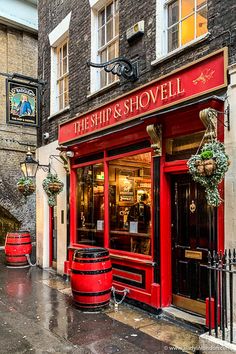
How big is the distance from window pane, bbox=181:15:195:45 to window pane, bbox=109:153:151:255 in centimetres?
204

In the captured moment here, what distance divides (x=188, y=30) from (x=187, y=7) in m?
0.41

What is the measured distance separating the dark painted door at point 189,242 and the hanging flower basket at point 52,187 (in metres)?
Answer: 3.70

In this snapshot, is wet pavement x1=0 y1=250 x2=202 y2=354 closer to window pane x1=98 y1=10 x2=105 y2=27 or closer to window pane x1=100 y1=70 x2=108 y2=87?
window pane x1=100 y1=70 x2=108 y2=87

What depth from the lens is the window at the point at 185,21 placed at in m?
5.46

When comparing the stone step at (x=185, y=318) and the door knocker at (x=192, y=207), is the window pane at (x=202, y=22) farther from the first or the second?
the stone step at (x=185, y=318)

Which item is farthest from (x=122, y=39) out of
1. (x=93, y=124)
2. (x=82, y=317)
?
(x=82, y=317)

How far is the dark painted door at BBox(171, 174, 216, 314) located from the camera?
545 cm

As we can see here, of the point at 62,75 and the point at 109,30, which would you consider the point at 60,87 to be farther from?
the point at 109,30

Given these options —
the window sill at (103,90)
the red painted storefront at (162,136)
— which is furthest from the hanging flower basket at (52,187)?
the window sill at (103,90)

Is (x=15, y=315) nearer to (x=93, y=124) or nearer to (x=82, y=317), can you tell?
(x=82, y=317)

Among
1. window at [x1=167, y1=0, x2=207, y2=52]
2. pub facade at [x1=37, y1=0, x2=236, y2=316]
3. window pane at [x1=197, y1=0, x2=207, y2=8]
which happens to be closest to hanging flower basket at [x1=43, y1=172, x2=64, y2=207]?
pub facade at [x1=37, y1=0, x2=236, y2=316]

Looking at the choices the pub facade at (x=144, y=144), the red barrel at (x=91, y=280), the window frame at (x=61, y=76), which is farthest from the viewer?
the window frame at (x=61, y=76)

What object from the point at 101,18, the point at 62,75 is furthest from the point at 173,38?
the point at 62,75

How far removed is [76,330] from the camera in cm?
520
